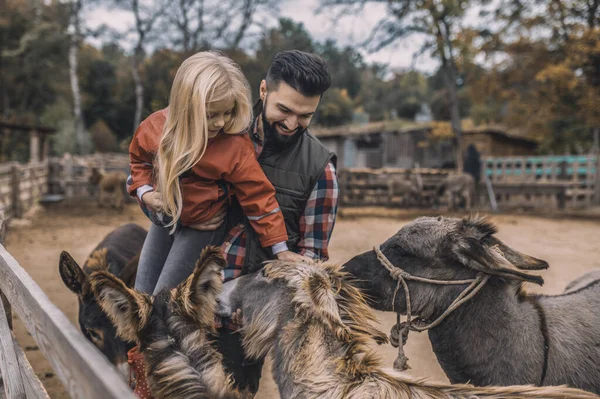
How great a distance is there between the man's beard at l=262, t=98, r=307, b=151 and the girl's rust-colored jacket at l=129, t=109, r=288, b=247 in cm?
12

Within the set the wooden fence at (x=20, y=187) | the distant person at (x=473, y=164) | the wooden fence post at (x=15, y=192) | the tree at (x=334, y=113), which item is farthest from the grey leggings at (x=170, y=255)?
the tree at (x=334, y=113)

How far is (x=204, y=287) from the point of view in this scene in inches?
77.1

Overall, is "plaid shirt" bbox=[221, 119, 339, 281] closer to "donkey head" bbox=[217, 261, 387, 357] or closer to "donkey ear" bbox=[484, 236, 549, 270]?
"donkey head" bbox=[217, 261, 387, 357]

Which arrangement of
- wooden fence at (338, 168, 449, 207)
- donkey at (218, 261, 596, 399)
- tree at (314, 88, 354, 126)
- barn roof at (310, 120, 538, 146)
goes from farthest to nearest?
1. tree at (314, 88, 354, 126)
2. barn roof at (310, 120, 538, 146)
3. wooden fence at (338, 168, 449, 207)
4. donkey at (218, 261, 596, 399)

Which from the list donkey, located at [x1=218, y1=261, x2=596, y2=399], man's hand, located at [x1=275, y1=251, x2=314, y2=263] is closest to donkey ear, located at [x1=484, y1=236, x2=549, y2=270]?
donkey, located at [x1=218, y1=261, x2=596, y2=399]

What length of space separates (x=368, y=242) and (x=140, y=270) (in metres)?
8.60

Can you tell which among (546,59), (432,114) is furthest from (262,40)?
(432,114)

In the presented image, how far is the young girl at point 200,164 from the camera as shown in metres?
2.12

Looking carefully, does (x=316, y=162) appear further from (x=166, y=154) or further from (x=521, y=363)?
(x=521, y=363)

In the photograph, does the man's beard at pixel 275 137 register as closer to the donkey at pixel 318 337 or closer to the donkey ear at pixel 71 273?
Result: the donkey at pixel 318 337

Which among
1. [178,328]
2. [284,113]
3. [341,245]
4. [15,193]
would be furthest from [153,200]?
[15,193]

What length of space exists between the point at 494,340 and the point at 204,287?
146 cm

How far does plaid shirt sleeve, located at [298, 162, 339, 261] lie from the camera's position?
245cm

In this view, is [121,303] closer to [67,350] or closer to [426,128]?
[67,350]
